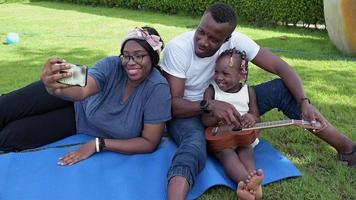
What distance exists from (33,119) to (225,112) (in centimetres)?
156

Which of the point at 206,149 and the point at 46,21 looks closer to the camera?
the point at 206,149

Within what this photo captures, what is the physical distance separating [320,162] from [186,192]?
53.7 inches

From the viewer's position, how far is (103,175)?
312 cm

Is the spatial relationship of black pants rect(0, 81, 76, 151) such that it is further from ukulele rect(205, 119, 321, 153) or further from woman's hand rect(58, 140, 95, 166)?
ukulele rect(205, 119, 321, 153)

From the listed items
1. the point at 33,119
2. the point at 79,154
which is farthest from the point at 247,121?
the point at 33,119

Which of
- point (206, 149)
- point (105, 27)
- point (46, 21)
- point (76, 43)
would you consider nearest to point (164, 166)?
point (206, 149)

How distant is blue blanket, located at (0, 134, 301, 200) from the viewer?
2924 mm

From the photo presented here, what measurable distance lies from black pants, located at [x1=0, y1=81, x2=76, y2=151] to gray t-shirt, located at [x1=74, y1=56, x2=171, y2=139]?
36cm

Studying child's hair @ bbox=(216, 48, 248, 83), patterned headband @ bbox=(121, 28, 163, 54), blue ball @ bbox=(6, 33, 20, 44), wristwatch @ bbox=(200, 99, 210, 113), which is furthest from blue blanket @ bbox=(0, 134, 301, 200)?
blue ball @ bbox=(6, 33, 20, 44)

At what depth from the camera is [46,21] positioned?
11703 millimetres

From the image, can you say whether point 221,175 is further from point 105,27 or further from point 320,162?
point 105,27

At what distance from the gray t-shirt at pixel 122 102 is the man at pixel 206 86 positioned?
16 centimetres

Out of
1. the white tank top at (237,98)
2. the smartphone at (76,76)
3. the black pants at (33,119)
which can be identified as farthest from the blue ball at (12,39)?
the smartphone at (76,76)

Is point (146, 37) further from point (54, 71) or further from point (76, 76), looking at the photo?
point (54, 71)
